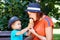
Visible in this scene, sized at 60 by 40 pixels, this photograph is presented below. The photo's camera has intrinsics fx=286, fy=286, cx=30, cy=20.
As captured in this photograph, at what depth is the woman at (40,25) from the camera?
3777 millimetres

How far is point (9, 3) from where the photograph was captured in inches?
239

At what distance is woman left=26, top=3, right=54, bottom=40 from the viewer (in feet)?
12.4

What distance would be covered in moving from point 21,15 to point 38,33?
2.16 meters

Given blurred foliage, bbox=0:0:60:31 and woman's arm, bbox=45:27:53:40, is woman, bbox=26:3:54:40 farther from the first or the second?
blurred foliage, bbox=0:0:60:31

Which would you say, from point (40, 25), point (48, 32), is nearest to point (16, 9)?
point (40, 25)

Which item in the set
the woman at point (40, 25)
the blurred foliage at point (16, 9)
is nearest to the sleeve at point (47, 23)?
the woman at point (40, 25)

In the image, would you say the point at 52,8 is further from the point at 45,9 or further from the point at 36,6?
the point at 36,6

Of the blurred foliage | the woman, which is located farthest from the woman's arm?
the blurred foliage

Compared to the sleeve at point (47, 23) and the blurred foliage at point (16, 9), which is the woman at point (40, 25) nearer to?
the sleeve at point (47, 23)

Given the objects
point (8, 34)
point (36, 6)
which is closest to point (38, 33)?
point (36, 6)

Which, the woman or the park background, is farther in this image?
the park background

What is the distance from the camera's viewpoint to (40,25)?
12.7 feet

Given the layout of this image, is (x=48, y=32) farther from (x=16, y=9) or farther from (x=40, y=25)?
(x=16, y=9)

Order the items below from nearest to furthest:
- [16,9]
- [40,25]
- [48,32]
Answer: [48,32]
[40,25]
[16,9]
